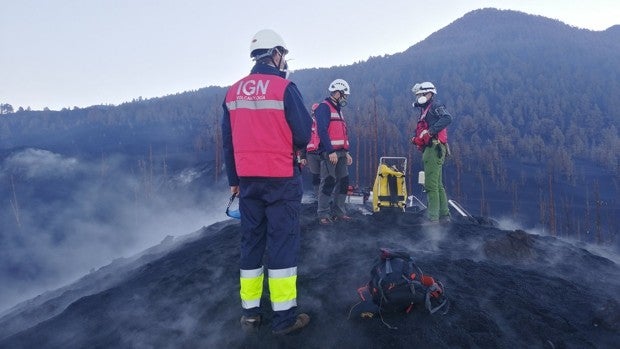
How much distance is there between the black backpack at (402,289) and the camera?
144 inches

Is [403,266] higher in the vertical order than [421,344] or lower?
higher

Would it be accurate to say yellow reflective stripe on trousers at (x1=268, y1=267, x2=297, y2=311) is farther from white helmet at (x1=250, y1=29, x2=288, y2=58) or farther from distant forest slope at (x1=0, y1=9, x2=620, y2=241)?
distant forest slope at (x1=0, y1=9, x2=620, y2=241)

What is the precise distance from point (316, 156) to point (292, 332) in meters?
4.51

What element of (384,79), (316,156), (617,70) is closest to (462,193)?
(316,156)

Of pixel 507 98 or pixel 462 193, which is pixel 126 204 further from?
pixel 507 98

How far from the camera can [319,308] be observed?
160 inches

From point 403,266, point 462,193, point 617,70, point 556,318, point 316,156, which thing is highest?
point 617,70

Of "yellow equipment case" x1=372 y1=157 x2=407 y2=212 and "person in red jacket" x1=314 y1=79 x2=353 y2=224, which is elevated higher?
"person in red jacket" x1=314 y1=79 x2=353 y2=224

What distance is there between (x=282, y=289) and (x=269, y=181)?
0.99 meters

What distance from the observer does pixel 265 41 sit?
4.00 m

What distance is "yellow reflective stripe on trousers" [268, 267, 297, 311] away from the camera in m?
3.53

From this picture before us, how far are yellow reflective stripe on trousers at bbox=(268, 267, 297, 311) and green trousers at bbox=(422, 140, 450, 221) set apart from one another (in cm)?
447

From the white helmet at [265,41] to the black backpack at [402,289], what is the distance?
245 cm

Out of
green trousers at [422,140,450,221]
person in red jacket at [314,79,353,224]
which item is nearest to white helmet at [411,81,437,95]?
green trousers at [422,140,450,221]
